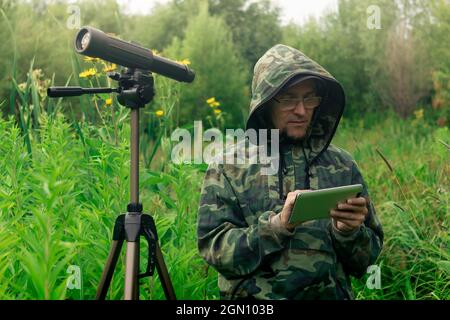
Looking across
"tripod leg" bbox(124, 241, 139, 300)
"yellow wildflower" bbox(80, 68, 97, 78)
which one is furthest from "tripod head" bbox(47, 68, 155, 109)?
"yellow wildflower" bbox(80, 68, 97, 78)

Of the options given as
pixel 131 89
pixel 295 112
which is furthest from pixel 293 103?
pixel 131 89

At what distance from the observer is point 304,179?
2.33 m

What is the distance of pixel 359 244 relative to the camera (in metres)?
2.21

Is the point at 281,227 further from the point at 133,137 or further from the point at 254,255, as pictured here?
the point at 133,137

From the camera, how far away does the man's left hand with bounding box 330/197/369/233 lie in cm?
195

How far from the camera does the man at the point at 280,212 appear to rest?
218cm

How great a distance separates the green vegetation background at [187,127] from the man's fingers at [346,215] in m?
0.78

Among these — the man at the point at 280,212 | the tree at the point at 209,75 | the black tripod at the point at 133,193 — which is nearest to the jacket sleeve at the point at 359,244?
the man at the point at 280,212

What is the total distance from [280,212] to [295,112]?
1.25 ft

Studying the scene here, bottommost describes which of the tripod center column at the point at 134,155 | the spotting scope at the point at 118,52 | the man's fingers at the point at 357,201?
the man's fingers at the point at 357,201

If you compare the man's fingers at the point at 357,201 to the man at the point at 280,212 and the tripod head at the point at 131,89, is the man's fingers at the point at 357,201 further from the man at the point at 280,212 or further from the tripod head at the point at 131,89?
the tripod head at the point at 131,89

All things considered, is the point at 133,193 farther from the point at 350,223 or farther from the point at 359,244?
the point at 359,244
